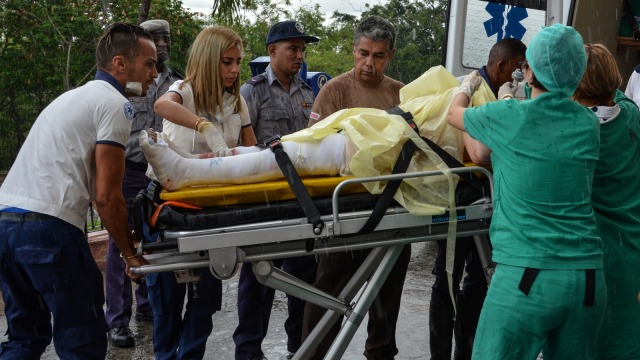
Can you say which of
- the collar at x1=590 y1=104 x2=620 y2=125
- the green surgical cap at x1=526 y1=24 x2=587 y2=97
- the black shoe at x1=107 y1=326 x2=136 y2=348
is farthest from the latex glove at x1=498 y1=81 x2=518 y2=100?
the black shoe at x1=107 y1=326 x2=136 y2=348

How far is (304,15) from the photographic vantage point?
107 ft

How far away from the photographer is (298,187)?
11.7ft

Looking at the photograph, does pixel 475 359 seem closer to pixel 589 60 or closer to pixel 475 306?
pixel 589 60

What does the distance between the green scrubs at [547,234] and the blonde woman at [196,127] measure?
5.46ft

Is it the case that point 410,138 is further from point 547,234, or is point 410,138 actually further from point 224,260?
point 224,260

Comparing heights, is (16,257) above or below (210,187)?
below

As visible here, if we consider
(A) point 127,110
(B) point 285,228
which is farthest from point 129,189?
(B) point 285,228

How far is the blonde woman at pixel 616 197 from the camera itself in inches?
136

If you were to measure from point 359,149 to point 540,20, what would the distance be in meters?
4.25

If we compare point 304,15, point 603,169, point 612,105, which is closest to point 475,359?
point 603,169

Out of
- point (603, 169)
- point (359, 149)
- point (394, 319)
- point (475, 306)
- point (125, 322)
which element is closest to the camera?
point (603, 169)

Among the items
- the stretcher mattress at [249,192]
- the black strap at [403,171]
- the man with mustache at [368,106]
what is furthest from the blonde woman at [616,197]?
the man with mustache at [368,106]

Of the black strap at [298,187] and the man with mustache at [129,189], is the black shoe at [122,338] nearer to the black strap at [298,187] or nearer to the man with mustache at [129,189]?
the man with mustache at [129,189]

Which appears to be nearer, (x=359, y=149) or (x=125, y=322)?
(x=359, y=149)
